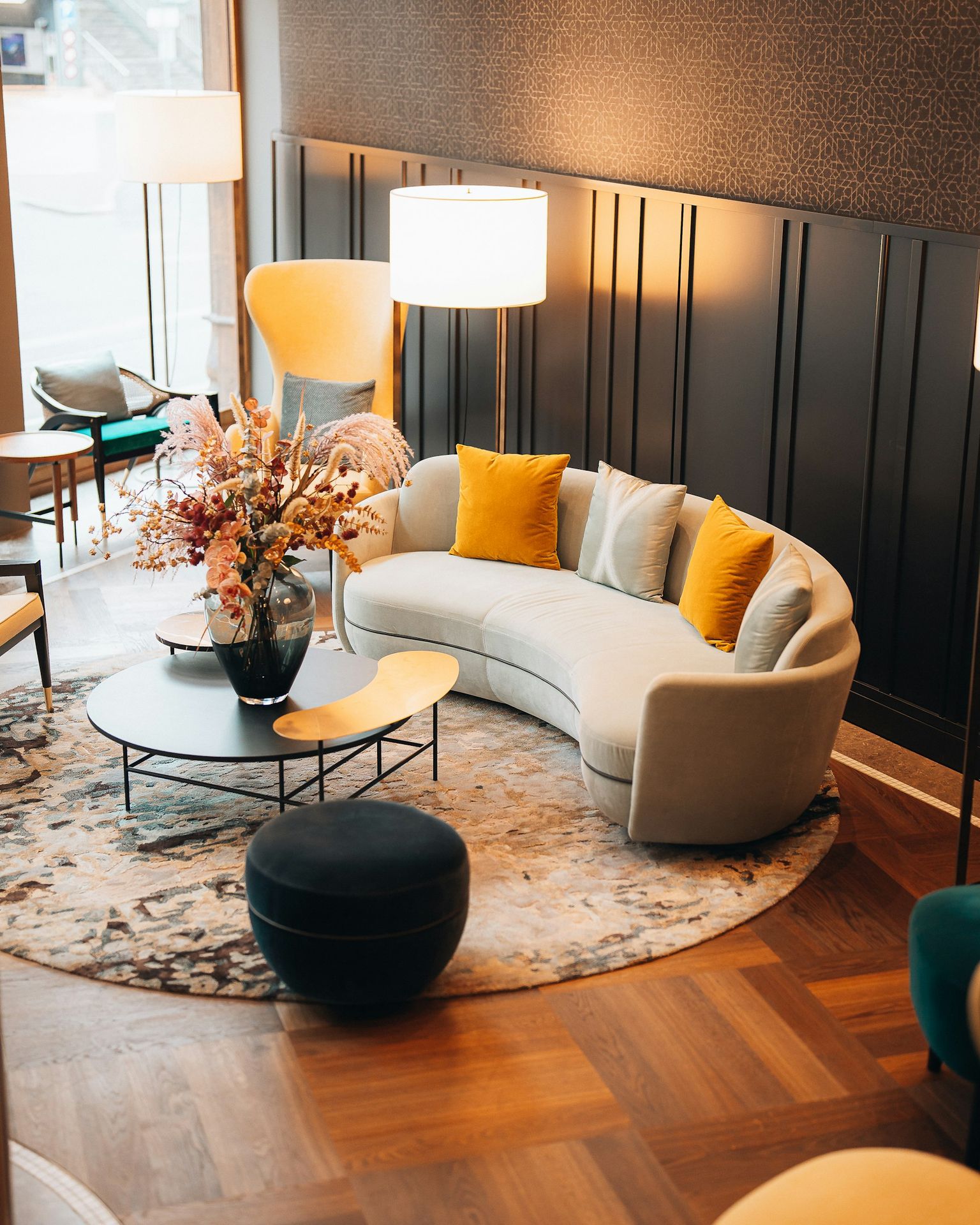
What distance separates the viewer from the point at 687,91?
484 cm

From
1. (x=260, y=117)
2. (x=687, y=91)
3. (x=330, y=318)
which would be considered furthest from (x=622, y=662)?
(x=260, y=117)

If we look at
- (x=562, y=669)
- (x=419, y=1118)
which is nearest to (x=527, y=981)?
(x=419, y=1118)

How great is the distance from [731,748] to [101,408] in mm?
4290

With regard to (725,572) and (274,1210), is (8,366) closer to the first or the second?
(725,572)

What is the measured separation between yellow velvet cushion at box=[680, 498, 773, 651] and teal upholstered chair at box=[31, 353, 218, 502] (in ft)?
10.3

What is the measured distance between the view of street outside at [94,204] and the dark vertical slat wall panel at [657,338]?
286 cm

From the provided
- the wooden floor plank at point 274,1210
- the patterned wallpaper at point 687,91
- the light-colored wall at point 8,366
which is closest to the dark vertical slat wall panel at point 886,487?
the patterned wallpaper at point 687,91

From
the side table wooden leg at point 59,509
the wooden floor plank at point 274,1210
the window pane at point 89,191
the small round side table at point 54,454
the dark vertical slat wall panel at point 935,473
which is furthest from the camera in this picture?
the window pane at point 89,191

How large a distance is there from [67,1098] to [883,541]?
2.88 m

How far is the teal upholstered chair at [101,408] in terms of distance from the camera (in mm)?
6359

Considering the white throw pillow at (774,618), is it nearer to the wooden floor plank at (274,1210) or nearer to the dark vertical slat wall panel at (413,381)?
the wooden floor plank at (274,1210)

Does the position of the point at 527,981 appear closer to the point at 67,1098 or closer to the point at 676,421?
the point at 67,1098

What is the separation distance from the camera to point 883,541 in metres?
4.31

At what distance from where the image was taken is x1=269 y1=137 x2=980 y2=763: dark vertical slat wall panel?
4055 millimetres
